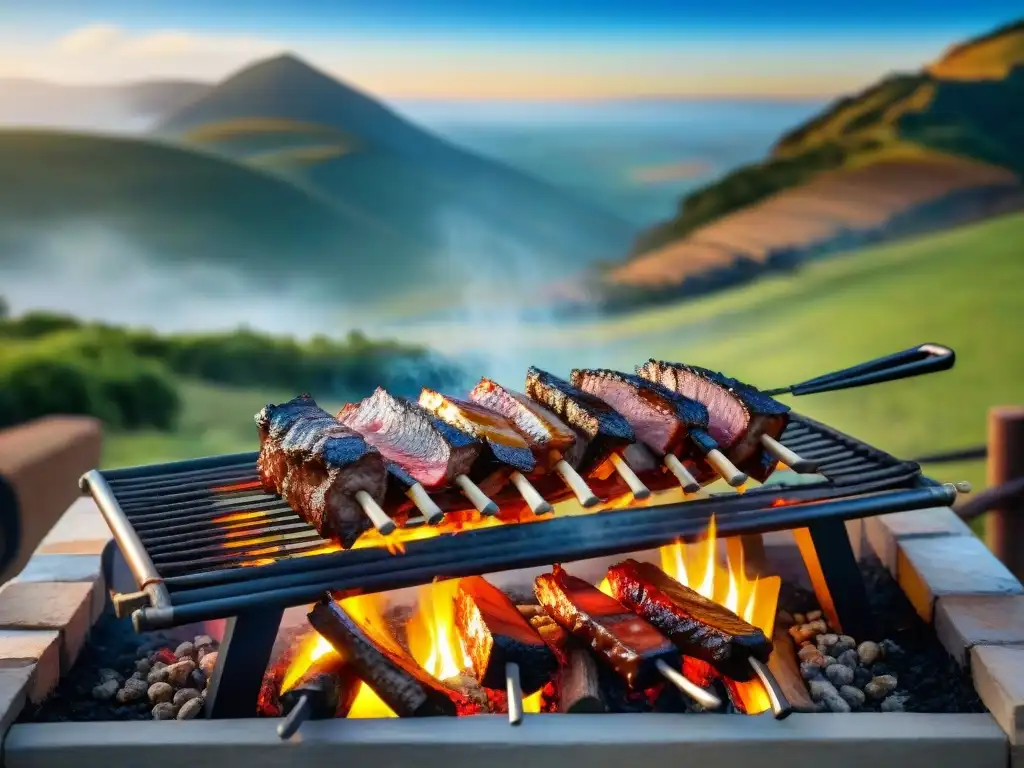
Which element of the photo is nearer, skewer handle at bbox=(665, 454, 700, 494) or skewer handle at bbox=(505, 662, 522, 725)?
skewer handle at bbox=(505, 662, 522, 725)

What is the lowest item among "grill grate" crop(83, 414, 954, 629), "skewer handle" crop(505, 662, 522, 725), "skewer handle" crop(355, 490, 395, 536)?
"skewer handle" crop(505, 662, 522, 725)

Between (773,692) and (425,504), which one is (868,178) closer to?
(773,692)

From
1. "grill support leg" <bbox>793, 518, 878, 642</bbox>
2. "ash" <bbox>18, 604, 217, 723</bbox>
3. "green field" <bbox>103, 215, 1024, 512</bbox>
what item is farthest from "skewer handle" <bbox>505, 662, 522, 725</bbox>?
"green field" <bbox>103, 215, 1024, 512</bbox>

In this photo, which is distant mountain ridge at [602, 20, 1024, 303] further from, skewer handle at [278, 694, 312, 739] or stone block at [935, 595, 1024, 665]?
skewer handle at [278, 694, 312, 739]

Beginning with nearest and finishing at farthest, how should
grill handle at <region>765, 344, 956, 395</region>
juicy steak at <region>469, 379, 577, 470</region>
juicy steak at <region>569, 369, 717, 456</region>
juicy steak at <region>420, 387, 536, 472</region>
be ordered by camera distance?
juicy steak at <region>420, 387, 536, 472</region>, juicy steak at <region>469, 379, 577, 470</region>, juicy steak at <region>569, 369, 717, 456</region>, grill handle at <region>765, 344, 956, 395</region>

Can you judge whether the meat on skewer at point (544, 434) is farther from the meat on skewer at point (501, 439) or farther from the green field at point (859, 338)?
the green field at point (859, 338)

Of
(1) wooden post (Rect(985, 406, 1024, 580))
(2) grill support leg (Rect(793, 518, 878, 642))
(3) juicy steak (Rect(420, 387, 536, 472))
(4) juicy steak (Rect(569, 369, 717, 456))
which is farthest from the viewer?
(1) wooden post (Rect(985, 406, 1024, 580))
